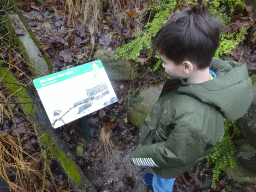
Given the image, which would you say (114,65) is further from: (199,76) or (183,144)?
(183,144)

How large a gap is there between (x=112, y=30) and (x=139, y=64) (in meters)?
1.05

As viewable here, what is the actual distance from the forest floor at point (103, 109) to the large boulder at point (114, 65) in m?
0.15

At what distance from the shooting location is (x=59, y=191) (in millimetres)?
2420

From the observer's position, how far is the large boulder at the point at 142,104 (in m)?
3.25

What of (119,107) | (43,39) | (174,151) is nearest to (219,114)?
(174,151)

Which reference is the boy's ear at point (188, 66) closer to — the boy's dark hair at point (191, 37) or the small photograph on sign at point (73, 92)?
the boy's dark hair at point (191, 37)

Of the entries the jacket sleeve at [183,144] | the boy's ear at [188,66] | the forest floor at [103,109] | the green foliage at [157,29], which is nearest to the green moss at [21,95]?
the forest floor at [103,109]

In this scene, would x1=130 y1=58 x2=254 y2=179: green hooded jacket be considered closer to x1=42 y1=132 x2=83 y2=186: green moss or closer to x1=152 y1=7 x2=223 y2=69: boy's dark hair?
x1=152 y1=7 x2=223 y2=69: boy's dark hair

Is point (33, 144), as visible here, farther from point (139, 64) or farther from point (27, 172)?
point (139, 64)

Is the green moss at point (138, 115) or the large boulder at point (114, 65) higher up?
the large boulder at point (114, 65)

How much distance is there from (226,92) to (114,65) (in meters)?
2.52

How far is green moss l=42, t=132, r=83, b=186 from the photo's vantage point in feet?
8.12

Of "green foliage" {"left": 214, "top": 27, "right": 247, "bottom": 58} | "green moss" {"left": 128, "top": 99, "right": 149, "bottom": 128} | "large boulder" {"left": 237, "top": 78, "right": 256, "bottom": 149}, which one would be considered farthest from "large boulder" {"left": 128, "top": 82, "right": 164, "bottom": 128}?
"large boulder" {"left": 237, "top": 78, "right": 256, "bottom": 149}

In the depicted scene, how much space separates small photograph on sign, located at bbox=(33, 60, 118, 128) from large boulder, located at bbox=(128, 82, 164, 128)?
3.45 ft
